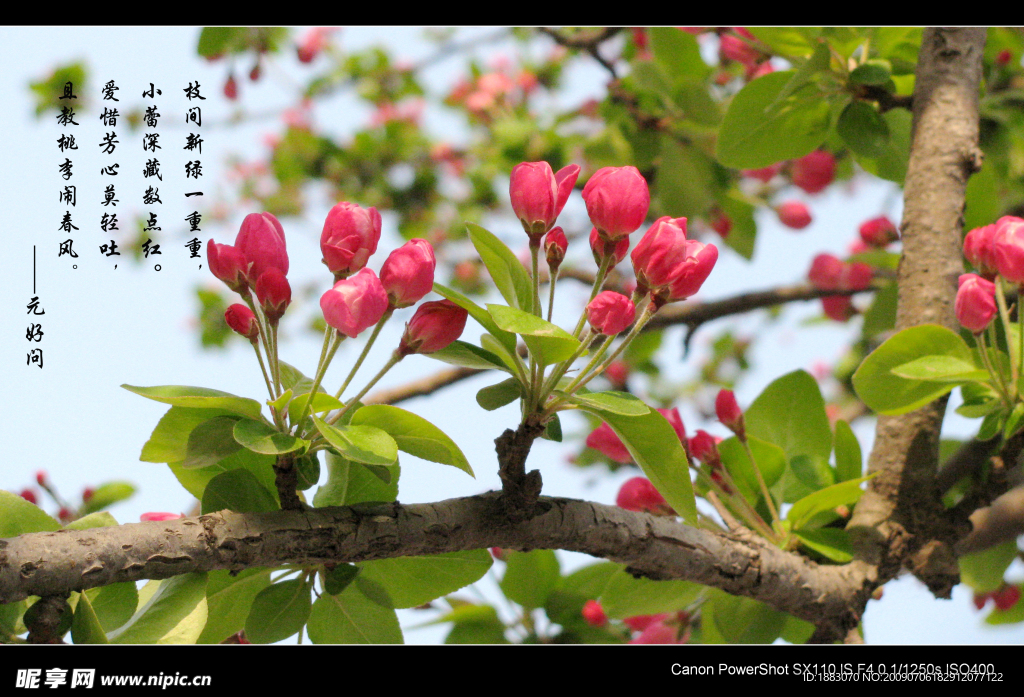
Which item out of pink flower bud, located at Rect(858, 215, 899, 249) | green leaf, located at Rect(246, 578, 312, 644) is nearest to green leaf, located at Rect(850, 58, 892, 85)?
pink flower bud, located at Rect(858, 215, 899, 249)

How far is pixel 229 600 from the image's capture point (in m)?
0.98

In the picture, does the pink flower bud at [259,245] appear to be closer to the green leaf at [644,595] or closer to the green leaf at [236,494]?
the green leaf at [236,494]

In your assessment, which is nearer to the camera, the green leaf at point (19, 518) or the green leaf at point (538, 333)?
the green leaf at point (538, 333)

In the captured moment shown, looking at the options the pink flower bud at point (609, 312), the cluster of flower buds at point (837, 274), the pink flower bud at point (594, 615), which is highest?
the cluster of flower buds at point (837, 274)

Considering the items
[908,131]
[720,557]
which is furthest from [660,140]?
[720,557]

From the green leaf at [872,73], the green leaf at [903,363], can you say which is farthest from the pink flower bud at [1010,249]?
the green leaf at [872,73]

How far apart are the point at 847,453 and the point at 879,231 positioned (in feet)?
2.85

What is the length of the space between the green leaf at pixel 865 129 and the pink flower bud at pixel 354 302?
1.07 meters

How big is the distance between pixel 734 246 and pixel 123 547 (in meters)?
1.73

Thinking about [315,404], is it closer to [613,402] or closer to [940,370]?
[613,402]

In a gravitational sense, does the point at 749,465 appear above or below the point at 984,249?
below

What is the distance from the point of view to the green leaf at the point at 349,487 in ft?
3.09

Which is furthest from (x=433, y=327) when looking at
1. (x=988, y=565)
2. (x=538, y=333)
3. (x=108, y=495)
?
(x=988, y=565)
